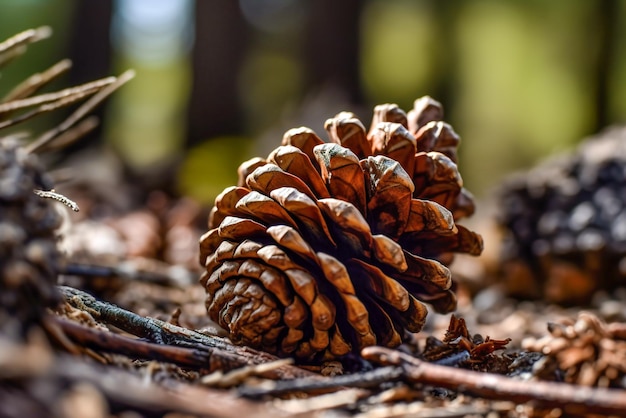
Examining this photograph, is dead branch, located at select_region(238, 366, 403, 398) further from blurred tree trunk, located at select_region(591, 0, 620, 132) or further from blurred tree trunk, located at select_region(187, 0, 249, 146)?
blurred tree trunk, located at select_region(591, 0, 620, 132)

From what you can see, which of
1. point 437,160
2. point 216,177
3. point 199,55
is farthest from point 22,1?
point 437,160

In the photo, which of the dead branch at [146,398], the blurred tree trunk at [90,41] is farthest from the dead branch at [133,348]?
the blurred tree trunk at [90,41]

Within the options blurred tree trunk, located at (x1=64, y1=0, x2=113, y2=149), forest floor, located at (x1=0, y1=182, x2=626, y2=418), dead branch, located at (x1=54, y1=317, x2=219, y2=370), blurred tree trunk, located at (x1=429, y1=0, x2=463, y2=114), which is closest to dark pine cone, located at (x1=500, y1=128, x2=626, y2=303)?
forest floor, located at (x1=0, y1=182, x2=626, y2=418)

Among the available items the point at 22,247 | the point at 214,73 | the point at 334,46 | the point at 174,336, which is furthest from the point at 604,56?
the point at 22,247

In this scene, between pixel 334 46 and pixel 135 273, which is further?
pixel 334 46

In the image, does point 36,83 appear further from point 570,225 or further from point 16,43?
point 570,225

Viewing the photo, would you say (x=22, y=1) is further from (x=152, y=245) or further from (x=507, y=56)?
(x=152, y=245)
